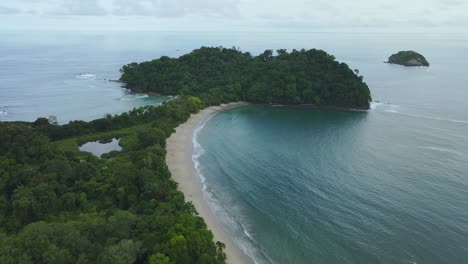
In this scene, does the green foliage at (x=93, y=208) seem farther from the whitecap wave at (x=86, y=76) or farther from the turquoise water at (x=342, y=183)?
the whitecap wave at (x=86, y=76)

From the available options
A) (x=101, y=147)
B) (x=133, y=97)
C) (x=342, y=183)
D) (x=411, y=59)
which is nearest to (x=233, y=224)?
(x=342, y=183)

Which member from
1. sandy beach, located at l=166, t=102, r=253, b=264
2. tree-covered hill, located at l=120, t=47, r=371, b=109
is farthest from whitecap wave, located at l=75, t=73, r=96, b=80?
sandy beach, located at l=166, t=102, r=253, b=264

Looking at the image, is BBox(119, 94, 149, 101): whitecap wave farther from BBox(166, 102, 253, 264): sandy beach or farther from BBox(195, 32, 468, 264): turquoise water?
BBox(195, 32, 468, 264): turquoise water

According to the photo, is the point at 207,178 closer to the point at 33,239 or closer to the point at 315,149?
the point at 315,149

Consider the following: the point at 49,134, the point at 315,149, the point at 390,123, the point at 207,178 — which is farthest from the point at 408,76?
the point at 49,134

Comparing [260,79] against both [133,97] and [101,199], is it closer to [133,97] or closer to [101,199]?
[133,97]

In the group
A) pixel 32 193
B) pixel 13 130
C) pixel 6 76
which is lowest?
pixel 6 76

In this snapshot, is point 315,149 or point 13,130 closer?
point 13,130
